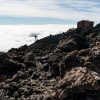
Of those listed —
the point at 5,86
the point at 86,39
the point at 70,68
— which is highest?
the point at 86,39

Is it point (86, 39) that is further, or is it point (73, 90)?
point (86, 39)

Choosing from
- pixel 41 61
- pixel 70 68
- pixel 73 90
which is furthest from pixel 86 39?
pixel 73 90

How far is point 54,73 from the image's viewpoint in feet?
170

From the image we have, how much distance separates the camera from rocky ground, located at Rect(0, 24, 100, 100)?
4275cm

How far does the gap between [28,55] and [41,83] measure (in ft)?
46.8

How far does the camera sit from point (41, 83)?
49094 mm

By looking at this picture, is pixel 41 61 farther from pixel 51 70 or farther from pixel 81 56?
pixel 81 56

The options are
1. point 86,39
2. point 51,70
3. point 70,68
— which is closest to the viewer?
point 70,68

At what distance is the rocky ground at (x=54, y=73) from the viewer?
42750 millimetres

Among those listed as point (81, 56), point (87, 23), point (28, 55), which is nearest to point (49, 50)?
point (28, 55)

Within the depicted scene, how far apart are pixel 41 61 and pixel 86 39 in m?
12.9

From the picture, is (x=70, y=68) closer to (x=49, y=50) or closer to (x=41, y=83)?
(x=41, y=83)

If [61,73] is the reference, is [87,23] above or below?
above

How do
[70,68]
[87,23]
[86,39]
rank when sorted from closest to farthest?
[70,68] → [86,39] → [87,23]
